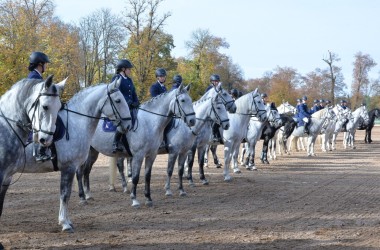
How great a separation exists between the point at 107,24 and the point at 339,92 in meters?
40.5

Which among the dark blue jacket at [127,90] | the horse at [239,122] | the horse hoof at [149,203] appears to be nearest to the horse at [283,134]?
the horse at [239,122]

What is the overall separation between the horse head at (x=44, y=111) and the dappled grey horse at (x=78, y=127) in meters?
1.39

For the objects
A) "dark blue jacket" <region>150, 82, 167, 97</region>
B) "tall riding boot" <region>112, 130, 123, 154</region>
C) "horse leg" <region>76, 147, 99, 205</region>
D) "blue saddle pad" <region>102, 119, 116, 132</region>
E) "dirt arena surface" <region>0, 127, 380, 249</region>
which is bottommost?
"dirt arena surface" <region>0, 127, 380, 249</region>

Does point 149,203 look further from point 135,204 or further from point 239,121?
point 239,121

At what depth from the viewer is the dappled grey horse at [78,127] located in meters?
9.43

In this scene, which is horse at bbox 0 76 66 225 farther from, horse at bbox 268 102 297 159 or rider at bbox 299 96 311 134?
rider at bbox 299 96 311 134

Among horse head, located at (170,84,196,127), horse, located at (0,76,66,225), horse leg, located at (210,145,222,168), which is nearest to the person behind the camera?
horse, located at (0,76,66,225)

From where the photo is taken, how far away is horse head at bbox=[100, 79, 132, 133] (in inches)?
408

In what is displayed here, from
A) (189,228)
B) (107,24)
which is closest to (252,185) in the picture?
(189,228)

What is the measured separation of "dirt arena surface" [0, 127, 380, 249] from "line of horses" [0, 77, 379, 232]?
62 cm

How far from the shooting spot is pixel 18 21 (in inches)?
1288

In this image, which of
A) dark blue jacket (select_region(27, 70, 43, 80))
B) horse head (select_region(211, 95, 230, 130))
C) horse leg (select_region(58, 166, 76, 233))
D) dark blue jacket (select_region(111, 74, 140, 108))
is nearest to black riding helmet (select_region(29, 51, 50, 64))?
dark blue jacket (select_region(27, 70, 43, 80))

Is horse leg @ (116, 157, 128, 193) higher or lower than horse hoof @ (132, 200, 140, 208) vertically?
higher

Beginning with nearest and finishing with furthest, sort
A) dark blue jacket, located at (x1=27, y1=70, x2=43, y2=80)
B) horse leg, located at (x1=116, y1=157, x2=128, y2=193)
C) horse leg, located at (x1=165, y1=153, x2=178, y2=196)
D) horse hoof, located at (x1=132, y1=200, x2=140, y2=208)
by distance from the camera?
1. dark blue jacket, located at (x1=27, y1=70, x2=43, y2=80)
2. horse hoof, located at (x1=132, y1=200, x2=140, y2=208)
3. horse leg, located at (x1=165, y1=153, x2=178, y2=196)
4. horse leg, located at (x1=116, y1=157, x2=128, y2=193)
